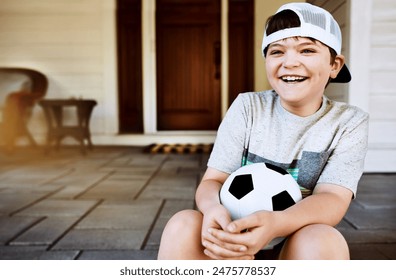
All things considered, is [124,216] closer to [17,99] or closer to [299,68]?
[299,68]

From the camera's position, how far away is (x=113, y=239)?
3.39 feet

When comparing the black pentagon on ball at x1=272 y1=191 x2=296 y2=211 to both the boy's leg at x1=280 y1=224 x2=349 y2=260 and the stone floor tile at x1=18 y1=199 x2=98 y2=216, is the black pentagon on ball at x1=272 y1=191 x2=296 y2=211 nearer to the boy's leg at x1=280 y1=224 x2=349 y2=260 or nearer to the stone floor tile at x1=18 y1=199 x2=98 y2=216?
the boy's leg at x1=280 y1=224 x2=349 y2=260

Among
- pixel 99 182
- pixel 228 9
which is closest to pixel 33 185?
pixel 99 182

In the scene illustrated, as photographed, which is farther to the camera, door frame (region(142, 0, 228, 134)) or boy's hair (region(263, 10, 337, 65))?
door frame (region(142, 0, 228, 134))

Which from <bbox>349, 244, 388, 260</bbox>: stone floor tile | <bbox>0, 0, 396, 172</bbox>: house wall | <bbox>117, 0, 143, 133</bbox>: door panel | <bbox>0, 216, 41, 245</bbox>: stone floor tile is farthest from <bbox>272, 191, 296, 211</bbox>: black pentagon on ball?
<bbox>117, 0, 143, 133</bbox>: door panel

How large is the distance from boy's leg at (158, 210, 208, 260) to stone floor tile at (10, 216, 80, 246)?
525mm

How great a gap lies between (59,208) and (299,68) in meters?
1.02

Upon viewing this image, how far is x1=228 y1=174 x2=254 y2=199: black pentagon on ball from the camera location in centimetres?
59

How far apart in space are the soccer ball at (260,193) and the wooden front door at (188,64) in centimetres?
329

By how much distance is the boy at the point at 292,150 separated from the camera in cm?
54

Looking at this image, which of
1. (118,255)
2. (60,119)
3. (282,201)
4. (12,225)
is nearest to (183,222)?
(282,201)

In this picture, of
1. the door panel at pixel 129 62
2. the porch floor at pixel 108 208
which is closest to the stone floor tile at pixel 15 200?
the porch floor at pixel 108 208

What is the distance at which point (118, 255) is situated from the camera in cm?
92

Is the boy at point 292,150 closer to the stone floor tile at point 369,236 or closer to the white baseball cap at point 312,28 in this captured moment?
the white baseball cap at point 312,28
